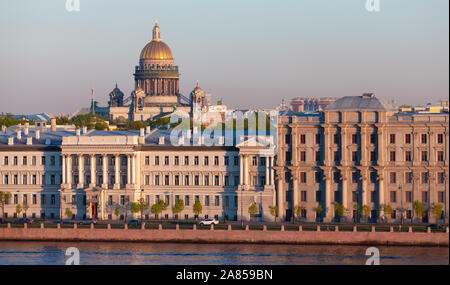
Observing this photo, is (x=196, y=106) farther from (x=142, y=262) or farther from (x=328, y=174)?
(x=142, y=262)

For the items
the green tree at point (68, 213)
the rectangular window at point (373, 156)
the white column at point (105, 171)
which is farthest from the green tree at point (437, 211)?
the green tree at point (68, 213)

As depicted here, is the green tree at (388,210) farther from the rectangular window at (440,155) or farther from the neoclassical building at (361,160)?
the rectangular window at (440,155)

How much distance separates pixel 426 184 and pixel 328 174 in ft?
19.9

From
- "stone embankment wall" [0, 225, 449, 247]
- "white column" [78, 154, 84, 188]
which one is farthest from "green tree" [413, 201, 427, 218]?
"white column" [78, 154, 84, 188]

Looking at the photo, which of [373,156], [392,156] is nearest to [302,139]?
[373,156]

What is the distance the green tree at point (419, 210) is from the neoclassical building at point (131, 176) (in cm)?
934

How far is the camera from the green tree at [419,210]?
9344 cm

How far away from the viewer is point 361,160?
95.8 meters

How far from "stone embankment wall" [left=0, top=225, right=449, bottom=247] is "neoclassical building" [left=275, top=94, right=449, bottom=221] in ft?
25.0

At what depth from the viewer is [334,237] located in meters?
A: 87.8

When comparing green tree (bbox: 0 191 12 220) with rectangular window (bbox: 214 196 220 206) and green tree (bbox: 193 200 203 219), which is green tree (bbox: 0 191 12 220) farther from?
rectangular window (bbox: 214 196 220 206)

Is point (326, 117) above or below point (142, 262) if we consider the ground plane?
above
